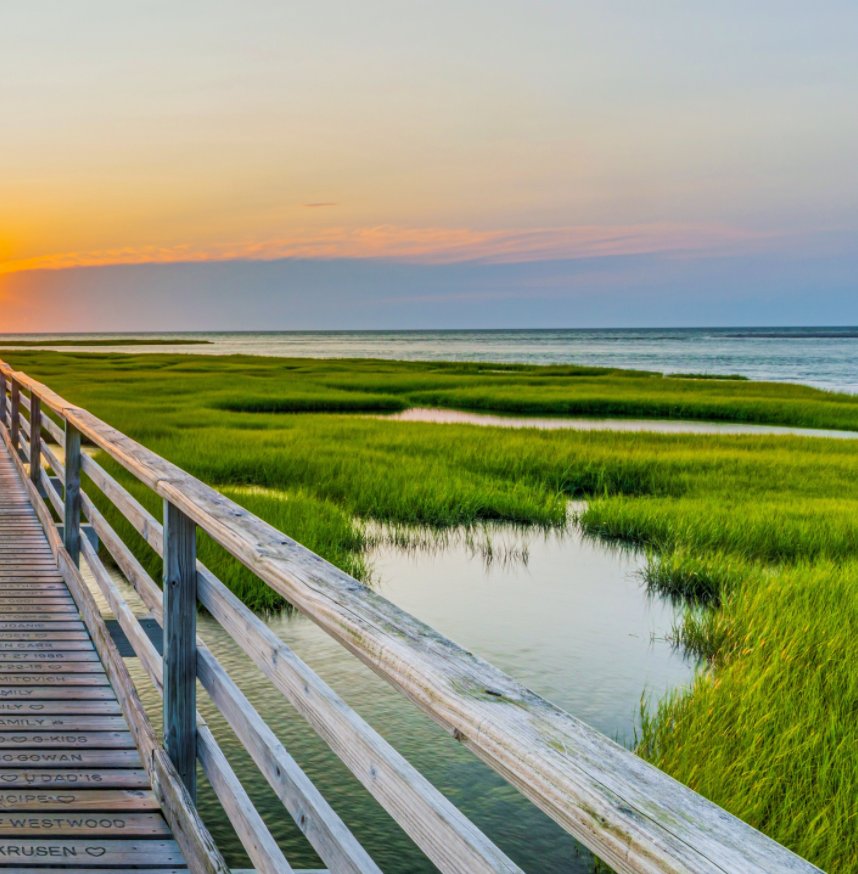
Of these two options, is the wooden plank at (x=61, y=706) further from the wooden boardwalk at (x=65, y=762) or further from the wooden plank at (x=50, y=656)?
the wooden plank at (x=50, y=656)

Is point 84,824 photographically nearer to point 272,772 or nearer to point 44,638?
point 272,772

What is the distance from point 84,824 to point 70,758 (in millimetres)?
574

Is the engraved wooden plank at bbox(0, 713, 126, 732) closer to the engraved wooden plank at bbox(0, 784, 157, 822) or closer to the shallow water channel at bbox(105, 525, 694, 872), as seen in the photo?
the engraved wooden plank at bbox(0, 784, 157, 822)

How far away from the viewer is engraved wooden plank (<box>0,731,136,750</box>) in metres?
3.69

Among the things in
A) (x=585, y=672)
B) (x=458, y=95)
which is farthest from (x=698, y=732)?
(x=458, y=95)

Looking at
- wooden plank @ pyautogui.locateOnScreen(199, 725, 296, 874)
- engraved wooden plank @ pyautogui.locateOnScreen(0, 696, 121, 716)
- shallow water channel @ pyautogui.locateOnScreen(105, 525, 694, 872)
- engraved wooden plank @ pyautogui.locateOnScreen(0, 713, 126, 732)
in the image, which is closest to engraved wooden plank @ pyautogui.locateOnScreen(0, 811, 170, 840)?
wooden plank @ pyautogui.locateOnScreen(199, 725, 296, 874)

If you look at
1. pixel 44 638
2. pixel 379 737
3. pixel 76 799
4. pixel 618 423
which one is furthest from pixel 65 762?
pixel 618 423

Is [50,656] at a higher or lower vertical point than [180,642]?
lower

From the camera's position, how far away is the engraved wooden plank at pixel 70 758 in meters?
3.52

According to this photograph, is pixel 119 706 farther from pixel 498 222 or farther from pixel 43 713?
pixel 498 222

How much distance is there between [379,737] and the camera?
1835 mm

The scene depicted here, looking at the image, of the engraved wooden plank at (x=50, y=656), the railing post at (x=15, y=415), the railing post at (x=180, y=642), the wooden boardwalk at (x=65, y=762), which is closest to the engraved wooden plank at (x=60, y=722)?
the wooden boardwalk at (x=65, y=762)

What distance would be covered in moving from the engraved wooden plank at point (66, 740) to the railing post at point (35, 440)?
4.34 metres

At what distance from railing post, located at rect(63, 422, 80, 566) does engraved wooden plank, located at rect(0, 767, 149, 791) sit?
267 centimetres
